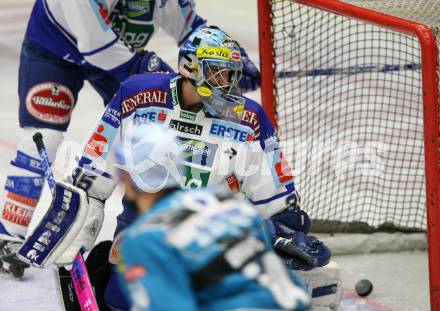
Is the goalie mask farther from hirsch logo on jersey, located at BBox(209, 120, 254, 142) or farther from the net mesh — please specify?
the net mesh

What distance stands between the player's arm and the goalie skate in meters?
0.82

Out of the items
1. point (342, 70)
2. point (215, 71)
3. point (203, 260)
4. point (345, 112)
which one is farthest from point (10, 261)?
point (203, 260)

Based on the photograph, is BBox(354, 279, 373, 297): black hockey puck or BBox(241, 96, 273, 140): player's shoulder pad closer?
BBox(241, 96, 273, 140): player's shoulder pad

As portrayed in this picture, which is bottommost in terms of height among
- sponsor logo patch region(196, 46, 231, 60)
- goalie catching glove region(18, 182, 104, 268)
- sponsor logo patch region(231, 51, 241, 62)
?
goalie catching glove region(18, 182, 104, 268)

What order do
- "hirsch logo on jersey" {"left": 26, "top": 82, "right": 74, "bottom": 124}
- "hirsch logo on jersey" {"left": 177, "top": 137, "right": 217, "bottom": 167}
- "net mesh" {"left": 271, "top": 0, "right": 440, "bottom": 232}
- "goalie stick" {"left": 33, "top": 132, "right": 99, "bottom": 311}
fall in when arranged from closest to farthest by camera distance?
1. "goalie stick" {"left": 33, "top": 132, "right": 99, "bottom": 311}
2. "hirsch logo on jersey" {"left": 177, "top": 137, "right": 217, "bottom": 167}
3. "hirsch logo on jersey" {"left": 26, "top": 82, "right": 74, "bottom": 124}
4. "net mesh" {"left": 271, "top": 0, "right": 440, "bottom": 232}

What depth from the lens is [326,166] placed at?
5551 mm

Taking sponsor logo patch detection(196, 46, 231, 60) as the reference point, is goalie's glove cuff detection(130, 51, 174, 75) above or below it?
below

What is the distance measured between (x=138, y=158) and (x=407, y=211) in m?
2.97

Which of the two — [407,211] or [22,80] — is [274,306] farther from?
[407,211]

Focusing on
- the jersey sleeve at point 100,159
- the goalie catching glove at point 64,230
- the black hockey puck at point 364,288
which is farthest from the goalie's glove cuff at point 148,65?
the black hockey puck at point 364,288

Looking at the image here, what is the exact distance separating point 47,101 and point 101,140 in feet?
3.29

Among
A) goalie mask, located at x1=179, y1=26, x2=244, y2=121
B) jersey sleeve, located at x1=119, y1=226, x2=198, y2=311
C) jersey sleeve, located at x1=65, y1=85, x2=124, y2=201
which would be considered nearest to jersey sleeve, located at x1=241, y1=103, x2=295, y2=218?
goalie mask, located at x1=179, y1=26, x2=244, y2=121

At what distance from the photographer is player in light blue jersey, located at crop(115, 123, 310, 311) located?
6.70 feet

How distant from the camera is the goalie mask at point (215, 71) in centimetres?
355
